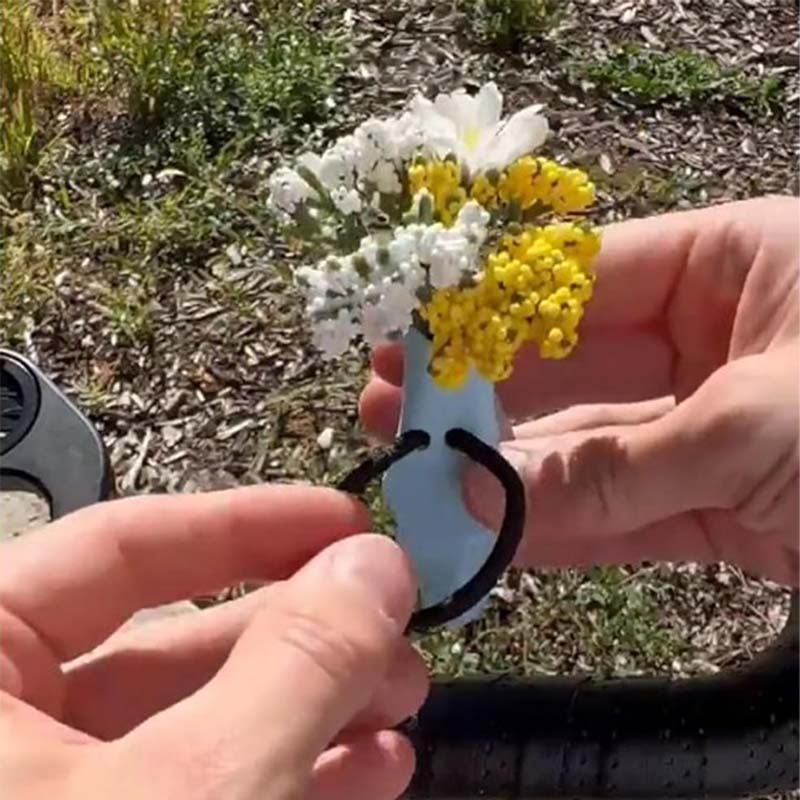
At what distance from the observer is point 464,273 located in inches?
34.3

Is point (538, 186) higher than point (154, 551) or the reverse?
higher

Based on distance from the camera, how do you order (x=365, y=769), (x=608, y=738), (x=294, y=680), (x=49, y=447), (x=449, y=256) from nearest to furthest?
1. (x=294, y=680)
2. (x=449, y=256)
3. (x=365, y=769)
4. (x=608, y=738)
5. (x=49, y=447)

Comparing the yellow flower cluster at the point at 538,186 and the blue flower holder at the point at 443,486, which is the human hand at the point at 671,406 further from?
the yellow flower cluster at the point at 538,186

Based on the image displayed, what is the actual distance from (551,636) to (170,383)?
0.53m

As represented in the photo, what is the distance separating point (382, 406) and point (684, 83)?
1.02m

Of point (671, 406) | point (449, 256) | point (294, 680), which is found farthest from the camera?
point (671, 406)

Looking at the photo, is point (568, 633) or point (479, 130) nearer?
point (479, 130)

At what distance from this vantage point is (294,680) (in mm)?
749

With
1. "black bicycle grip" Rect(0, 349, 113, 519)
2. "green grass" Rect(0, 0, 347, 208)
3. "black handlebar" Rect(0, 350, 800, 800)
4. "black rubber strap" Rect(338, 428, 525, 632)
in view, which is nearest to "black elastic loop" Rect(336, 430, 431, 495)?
"black rubber strap" Rect(338, 428, 525, 632)

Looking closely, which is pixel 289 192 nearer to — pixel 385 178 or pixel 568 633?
pixel 385 178

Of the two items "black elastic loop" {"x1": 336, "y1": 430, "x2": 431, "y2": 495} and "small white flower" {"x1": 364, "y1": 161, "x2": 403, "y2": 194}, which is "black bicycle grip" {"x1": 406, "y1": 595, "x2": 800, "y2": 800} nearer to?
"black elastic loop" {"x1": 336, "y1": 430, "x2": 431, "y2": 495}

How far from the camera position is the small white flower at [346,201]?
892 millimetres

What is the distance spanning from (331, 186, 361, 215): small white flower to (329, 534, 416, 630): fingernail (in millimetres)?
191

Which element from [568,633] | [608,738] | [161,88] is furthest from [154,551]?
[161,88]
